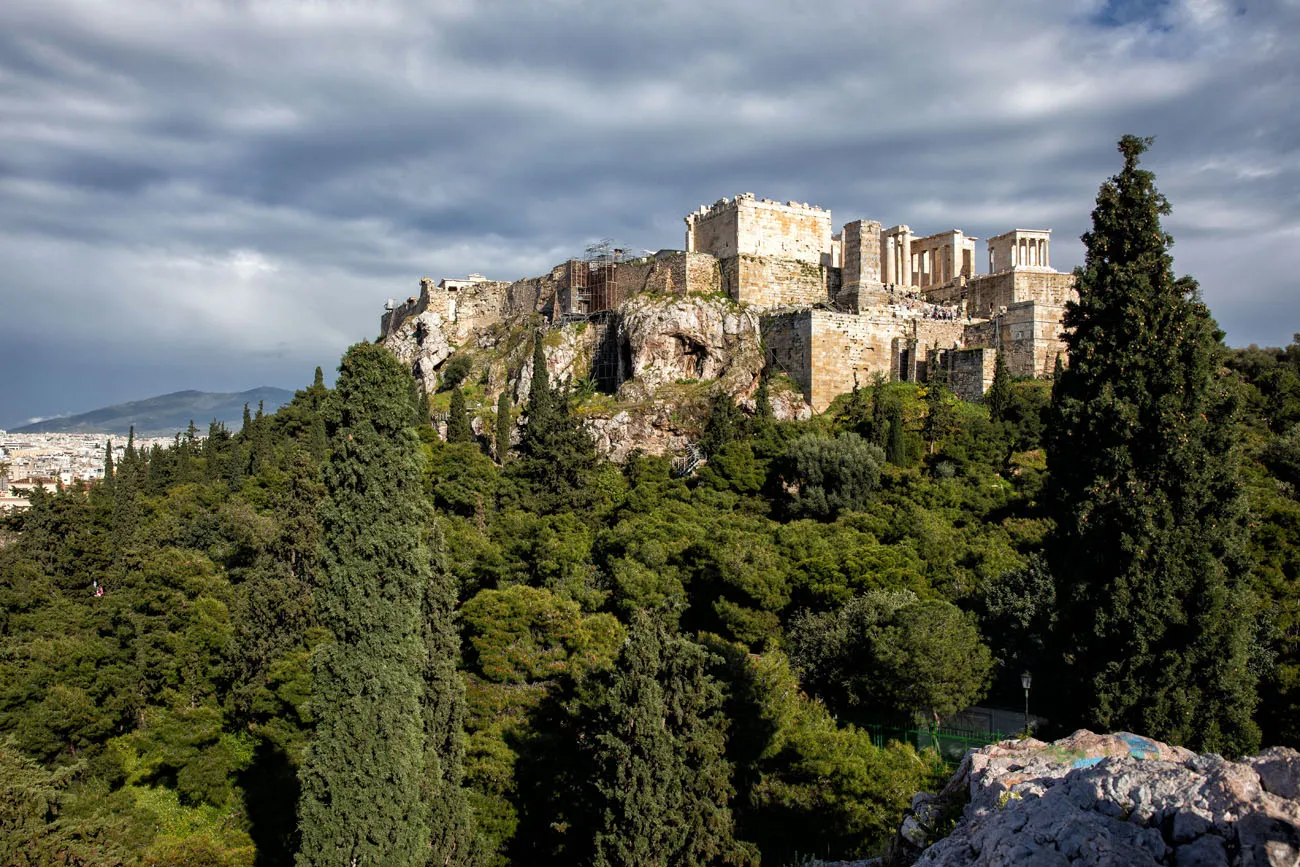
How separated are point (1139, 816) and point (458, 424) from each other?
118ft

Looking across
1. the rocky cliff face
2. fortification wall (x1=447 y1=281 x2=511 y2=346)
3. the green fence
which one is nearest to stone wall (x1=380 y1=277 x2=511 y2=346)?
fortification wall (x1=447 y1=281 x2=511 y2=346)

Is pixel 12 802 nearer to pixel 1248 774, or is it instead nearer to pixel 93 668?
pixel 93 668

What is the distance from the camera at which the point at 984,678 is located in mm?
18250

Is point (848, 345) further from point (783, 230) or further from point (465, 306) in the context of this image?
point (465, 306)

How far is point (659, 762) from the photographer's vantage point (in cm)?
1399

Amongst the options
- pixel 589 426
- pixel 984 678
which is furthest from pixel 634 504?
pixel 984 678

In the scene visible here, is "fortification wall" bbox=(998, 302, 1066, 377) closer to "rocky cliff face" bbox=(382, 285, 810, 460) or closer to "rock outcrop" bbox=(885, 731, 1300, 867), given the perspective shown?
"rocky cliff face" bbox=(382, 285, 810, 460)

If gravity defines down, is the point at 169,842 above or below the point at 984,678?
below

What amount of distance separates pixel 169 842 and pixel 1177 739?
15.7 metres

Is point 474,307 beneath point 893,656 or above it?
above

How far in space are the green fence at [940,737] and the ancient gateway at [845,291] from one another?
20644 mm

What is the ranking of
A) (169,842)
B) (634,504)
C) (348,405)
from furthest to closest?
(634,504) → (169,842) → (348,405)

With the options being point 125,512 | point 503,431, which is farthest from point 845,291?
point 125,512

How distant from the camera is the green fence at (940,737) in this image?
16578 millimetres
